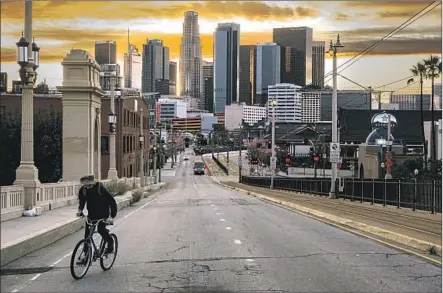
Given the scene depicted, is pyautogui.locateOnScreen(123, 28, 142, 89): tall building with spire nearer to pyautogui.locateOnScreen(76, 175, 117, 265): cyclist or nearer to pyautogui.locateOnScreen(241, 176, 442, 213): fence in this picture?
pyautogui.locateOnScreen(76, 175, 117, 265): cyclist

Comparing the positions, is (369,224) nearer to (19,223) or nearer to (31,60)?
(19,223)

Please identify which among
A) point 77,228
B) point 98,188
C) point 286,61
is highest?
point 286,61

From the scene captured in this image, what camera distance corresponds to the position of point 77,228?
15.7 m

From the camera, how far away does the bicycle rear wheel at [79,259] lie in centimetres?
837

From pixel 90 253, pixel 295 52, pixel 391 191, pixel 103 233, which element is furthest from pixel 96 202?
pixel 391 191

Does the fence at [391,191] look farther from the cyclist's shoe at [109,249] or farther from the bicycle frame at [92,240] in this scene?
the bicycle frame at [92,240]

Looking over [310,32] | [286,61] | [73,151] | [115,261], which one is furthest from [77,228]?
[310,32]

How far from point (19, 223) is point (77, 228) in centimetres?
185

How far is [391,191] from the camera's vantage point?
26000mm

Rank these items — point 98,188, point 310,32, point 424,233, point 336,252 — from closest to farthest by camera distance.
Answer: point 310,32 → point 98,188 → point 336,252 → point 424,233

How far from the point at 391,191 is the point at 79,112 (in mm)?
16171

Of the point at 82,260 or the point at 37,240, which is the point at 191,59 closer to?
the point at 82,260

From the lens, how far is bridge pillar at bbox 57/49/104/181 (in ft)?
47.7

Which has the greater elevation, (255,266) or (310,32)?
(310,32)
